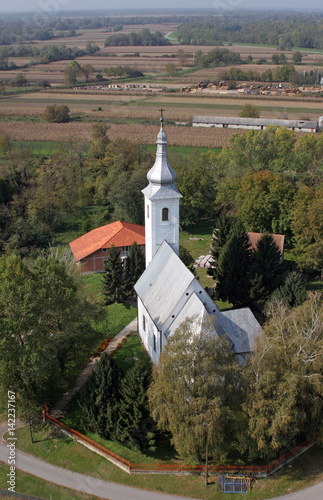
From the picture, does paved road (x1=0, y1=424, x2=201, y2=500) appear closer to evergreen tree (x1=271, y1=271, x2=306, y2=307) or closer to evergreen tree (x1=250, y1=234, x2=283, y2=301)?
evergreen tree (x1=271, y1=271, x2=306, y2=307)

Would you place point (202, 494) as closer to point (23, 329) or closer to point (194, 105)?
point (23, 329)

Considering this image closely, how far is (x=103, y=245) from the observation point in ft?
162

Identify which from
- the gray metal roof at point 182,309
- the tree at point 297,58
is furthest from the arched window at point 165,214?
the tree at point 297,58

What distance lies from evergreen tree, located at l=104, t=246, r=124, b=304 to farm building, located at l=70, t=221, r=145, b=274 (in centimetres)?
588

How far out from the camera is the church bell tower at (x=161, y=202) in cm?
3416

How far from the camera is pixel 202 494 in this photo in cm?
2458

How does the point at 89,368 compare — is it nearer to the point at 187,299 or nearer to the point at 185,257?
the point at 187,299

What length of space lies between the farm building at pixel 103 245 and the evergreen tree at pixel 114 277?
588 cm

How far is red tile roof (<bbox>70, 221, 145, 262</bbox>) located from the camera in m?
49.8

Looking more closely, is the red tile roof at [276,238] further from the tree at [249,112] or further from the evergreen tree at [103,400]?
the tree at [249,112]

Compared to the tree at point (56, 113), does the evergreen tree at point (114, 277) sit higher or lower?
lower

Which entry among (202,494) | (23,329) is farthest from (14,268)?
(202,494)

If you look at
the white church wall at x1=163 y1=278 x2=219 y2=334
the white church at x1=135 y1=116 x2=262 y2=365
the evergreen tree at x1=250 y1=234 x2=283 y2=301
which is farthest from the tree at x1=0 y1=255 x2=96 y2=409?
the evergreen tree at x1=250 y1=234 x2=283 y2=301

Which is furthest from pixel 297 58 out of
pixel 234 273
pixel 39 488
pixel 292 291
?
pixel 39 488
